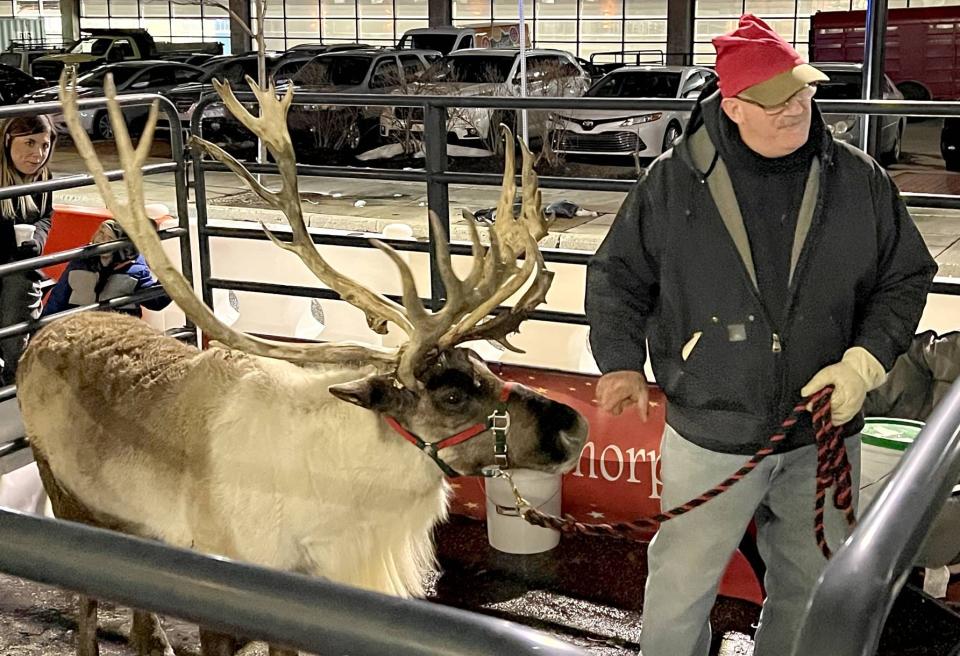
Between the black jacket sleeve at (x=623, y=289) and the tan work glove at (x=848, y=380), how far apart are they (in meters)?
0.50

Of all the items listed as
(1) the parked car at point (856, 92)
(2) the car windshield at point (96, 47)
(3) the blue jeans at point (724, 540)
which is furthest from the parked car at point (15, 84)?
(3) the blue jeans at point (724, 540)

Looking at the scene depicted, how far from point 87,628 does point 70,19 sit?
37.5 metres

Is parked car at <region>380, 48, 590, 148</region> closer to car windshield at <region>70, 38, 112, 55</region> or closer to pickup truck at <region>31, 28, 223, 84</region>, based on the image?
pickup truck at <region>31, 28, 223, 84</region>

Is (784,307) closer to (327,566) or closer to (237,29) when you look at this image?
(327,566)

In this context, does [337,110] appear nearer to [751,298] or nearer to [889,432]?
[889,432]

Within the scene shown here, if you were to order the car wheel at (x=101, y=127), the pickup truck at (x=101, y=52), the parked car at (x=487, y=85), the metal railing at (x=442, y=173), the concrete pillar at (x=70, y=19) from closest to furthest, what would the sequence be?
the metal railing at (x=442, y=173) < the parked car at (x=487, y=85) < the car wheel at (x=101, y=127) < the pickup truck at (x=101, y=52) < the concrete pillar at (x=70, y=19)

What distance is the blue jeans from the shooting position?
10.4 ft

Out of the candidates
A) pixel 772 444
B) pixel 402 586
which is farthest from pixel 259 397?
pixel 772 444

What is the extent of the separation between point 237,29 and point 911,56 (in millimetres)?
20005

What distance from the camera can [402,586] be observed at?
150 inches

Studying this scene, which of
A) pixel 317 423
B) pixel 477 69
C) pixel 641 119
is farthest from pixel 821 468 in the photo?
pixel 477 69

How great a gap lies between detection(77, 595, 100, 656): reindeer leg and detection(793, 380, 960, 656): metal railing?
347cm

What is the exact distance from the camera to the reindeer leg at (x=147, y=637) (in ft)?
14.1

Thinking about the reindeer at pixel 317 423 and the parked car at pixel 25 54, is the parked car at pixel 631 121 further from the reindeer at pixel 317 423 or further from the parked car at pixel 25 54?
the parked car at pixel 25 54
